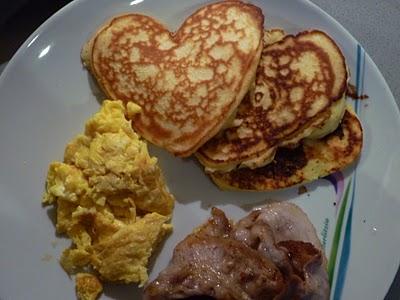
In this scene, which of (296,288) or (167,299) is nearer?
(167,299)

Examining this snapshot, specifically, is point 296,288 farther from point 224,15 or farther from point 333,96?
point 224,15

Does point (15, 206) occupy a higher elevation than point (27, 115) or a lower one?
lower

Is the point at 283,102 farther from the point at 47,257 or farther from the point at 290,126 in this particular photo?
the point at 47,257

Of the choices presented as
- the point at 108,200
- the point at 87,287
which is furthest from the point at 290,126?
the point at 87,287

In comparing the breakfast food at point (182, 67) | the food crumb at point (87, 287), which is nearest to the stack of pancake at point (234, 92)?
the breakfast food at point (182, 67)

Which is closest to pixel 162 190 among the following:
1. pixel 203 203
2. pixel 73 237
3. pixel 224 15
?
pixel 203 203

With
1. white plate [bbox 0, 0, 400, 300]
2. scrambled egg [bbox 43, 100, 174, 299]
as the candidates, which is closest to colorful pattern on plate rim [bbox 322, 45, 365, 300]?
white plate [bbox 0, 0, 400, 300]
